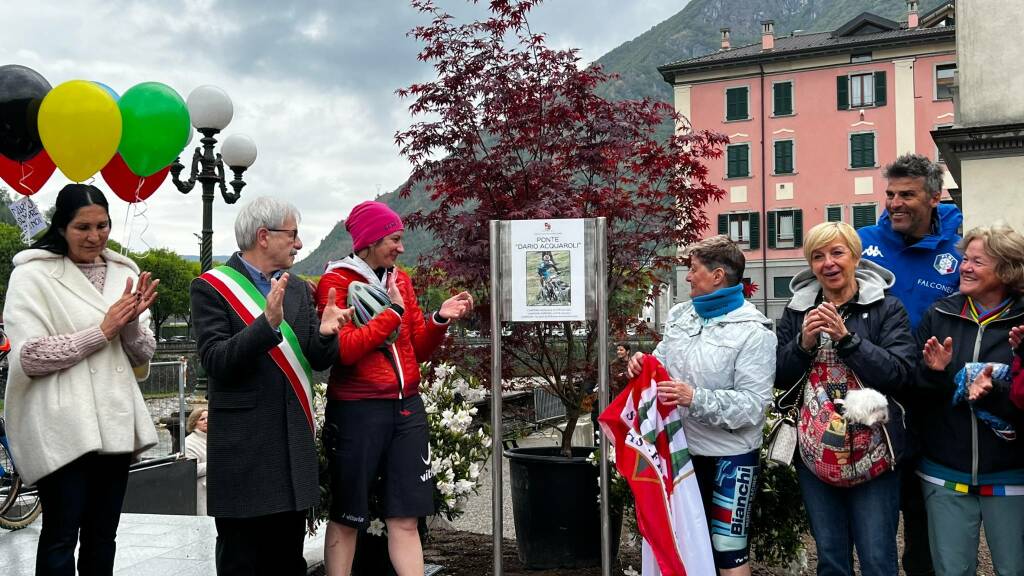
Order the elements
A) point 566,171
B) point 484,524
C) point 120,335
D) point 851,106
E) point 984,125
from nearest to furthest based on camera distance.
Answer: point 120,335 → point 566,171 → point 484,524 → point 984,125 → point 851,106

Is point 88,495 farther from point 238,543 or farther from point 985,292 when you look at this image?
point 985,292

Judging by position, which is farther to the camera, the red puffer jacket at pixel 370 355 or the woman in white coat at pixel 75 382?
the red puffer jacket at pixel 370 355

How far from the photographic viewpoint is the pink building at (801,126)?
4116 centimetres

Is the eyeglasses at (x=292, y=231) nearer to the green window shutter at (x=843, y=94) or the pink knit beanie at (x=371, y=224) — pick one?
the pink knit beanie at (x=371, y=224)

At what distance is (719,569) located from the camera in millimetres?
3479

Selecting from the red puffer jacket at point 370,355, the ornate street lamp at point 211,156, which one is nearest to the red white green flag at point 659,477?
the red puffer jacket at point 370,355

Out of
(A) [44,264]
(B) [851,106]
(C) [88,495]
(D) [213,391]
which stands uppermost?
(B) [851,106]

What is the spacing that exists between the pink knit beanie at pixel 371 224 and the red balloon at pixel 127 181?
2.38m

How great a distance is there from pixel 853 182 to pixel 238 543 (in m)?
43.3

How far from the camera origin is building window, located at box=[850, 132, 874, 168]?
4162 centimetres

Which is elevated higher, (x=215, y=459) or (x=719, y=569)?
(x=215, y=459)

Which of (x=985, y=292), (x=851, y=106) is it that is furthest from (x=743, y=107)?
(x=985, y=292)

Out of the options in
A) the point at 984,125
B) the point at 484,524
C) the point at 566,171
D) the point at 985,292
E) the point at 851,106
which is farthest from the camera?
the point at 851,106

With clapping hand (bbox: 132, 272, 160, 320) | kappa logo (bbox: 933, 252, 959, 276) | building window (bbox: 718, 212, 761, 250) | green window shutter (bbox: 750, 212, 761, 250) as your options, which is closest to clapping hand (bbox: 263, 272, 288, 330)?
clapping hand (bbox: 132, 272, 160, 320)
